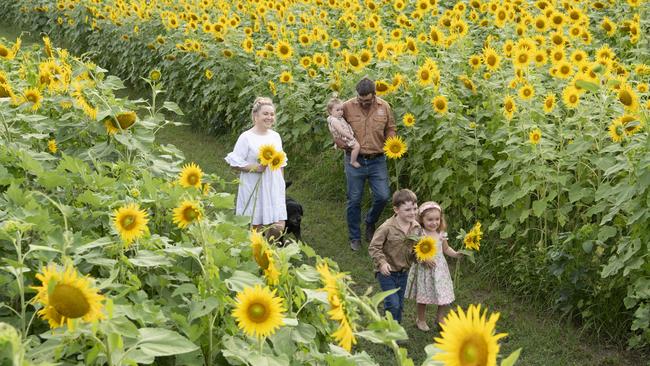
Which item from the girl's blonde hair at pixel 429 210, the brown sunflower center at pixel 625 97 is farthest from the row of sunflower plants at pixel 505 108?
the girl's blonde hair at pixel 429 210

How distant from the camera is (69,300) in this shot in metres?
1.67

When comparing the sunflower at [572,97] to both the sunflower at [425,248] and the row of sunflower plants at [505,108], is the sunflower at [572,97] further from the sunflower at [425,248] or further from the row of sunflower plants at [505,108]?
the sunflower at [425,248]

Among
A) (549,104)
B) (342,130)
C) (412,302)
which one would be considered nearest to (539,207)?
(549,104)

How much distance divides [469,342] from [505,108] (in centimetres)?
428

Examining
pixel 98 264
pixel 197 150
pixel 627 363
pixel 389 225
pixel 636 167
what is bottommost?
pixel 197 150

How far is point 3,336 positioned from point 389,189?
17.8 ft

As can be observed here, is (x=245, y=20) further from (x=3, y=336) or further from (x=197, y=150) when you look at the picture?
(x=3, y=336)

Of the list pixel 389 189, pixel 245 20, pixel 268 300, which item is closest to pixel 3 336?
pixel 268 300

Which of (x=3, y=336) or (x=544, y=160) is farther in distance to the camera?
(x=544, y=160)

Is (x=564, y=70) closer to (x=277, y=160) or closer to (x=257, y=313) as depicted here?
(x=277, y=160)

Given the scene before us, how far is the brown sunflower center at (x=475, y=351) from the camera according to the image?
5.13 feet

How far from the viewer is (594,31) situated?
8656 millimetres

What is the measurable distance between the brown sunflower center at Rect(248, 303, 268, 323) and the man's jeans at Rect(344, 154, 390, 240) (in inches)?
179

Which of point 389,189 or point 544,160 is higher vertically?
point 544,160
